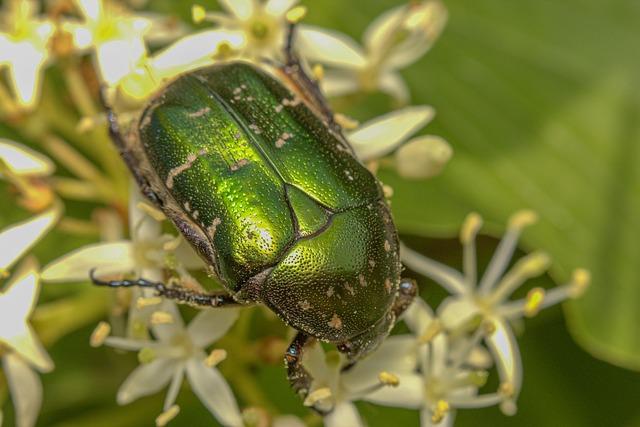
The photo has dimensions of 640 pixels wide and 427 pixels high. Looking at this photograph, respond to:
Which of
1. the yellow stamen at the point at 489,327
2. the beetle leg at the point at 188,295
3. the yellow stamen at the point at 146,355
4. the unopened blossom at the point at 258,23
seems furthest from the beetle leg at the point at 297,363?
the unopened blossom at the point at 258,23

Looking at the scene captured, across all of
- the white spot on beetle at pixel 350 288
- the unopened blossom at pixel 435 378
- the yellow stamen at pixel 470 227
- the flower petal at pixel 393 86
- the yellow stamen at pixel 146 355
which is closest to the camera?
the white spot on beetle at pixel 350 288

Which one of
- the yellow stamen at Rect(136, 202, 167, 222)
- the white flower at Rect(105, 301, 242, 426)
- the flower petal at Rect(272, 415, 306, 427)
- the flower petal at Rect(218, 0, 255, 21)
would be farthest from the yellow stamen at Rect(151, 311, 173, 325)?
the flower petal at Rect(218, 0, 255, 21)

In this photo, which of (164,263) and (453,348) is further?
(453,348)

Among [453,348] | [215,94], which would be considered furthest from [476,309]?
[215,94]

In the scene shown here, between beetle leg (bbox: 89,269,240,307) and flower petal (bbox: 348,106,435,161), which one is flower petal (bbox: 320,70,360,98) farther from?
beetle leg (bbox: 89,269,240,307)

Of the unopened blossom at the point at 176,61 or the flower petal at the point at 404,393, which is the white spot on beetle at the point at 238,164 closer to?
the unopened blossom at the point at 176,61

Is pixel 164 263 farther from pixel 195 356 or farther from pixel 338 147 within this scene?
pixel 338 147

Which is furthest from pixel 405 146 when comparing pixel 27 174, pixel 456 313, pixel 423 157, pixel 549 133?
pixel 27 174
